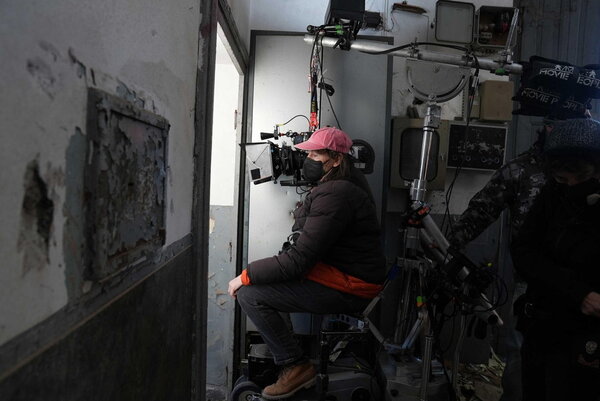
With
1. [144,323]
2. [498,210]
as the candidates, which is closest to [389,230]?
[498,210]

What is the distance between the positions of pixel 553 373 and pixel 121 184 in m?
1.56

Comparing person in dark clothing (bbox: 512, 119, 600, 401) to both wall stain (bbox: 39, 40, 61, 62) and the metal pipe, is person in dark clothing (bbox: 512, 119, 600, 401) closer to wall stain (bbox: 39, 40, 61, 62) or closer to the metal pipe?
the metal pipe

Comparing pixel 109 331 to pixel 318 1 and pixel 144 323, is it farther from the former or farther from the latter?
pixel 318 1

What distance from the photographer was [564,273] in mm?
1368

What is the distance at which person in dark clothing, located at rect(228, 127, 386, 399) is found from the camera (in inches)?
75.7

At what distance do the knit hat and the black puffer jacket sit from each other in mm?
854

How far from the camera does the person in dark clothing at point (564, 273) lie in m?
1.31

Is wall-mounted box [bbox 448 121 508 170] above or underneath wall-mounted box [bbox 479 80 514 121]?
underneath

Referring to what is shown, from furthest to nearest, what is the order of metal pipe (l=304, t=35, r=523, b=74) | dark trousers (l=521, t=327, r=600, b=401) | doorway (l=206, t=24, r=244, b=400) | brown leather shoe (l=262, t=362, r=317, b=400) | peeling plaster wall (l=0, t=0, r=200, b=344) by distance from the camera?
doorway (l=206, t=24, r=244, b=400), metal pipe (l=304, t=35, r=523, b=74), brown leather shoe (l=262, t=362, r=317, b=400), dark trousers (l=521, t=327, r=600, b=401), peeling plaster wall (l=0, t=0, r=200, b=344)

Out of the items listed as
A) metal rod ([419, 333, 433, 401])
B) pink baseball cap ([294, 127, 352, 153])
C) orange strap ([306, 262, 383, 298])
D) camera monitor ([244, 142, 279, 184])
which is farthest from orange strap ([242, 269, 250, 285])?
metal rod ([419, 333, 433, 401])

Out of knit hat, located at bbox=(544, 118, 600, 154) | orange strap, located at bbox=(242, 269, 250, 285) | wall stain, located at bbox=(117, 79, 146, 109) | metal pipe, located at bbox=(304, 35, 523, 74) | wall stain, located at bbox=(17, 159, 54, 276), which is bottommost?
orange strap, located at bbox=(242, 269, 250, 285)

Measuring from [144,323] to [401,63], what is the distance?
266 centimetres

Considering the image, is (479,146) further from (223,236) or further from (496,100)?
(223,236)

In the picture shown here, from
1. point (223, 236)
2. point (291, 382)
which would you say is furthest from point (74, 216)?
point (223, 236)
